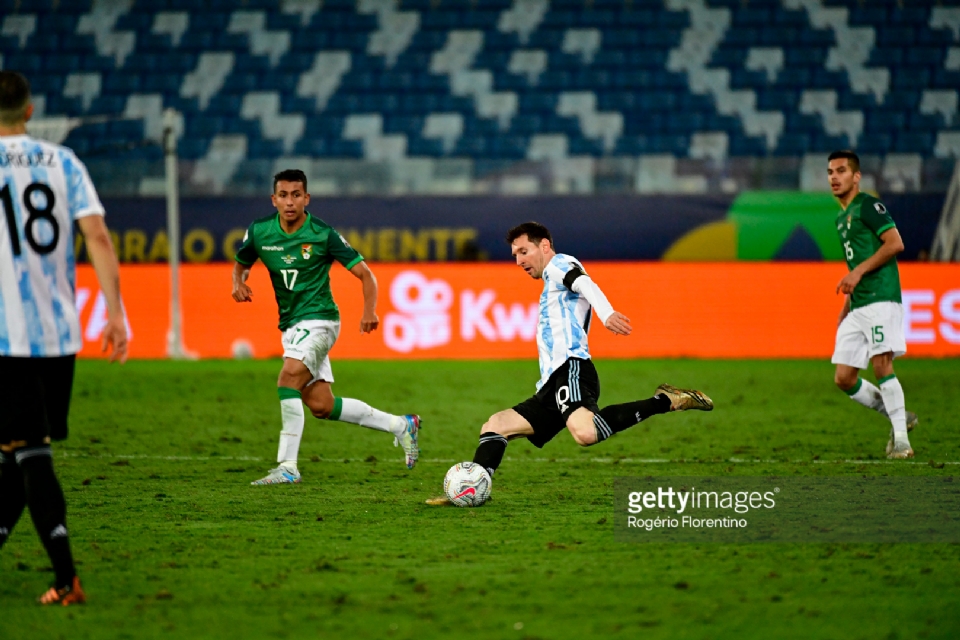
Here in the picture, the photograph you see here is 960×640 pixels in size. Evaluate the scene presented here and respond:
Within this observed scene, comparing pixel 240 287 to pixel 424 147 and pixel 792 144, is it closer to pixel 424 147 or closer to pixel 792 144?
pixel 424 147

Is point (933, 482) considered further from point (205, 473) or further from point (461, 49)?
point (461, 49)

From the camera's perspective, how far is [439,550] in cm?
521

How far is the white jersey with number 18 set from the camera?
4285mm

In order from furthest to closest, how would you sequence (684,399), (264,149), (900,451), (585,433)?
(264,149) < (900,451) < (684,399) < (585,433)

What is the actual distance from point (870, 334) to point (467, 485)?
11.4 feet

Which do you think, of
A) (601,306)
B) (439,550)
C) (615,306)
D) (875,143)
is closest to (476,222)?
(615,306)

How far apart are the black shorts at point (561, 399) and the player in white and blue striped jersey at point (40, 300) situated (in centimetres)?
267

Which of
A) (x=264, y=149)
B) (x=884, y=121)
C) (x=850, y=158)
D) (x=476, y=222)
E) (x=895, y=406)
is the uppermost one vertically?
(x=884, y=121)

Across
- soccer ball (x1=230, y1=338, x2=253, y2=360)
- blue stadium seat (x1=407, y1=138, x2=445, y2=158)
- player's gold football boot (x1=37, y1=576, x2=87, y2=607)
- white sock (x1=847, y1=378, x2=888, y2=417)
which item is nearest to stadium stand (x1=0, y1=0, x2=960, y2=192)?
blue stadium seat (x1=407, y1=138, x2=445, y2=158)

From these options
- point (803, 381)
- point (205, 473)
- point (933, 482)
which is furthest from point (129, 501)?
point (803, 381)

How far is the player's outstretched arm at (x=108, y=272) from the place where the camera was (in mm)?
4340

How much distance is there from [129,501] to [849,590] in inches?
157

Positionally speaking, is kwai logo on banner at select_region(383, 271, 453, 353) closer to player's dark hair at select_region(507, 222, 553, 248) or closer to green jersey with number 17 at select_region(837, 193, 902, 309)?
green jersey with number 17 at select_region(837, 193, 902, 309)

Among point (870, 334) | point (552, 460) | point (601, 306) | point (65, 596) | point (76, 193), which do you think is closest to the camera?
point (65, 596)
